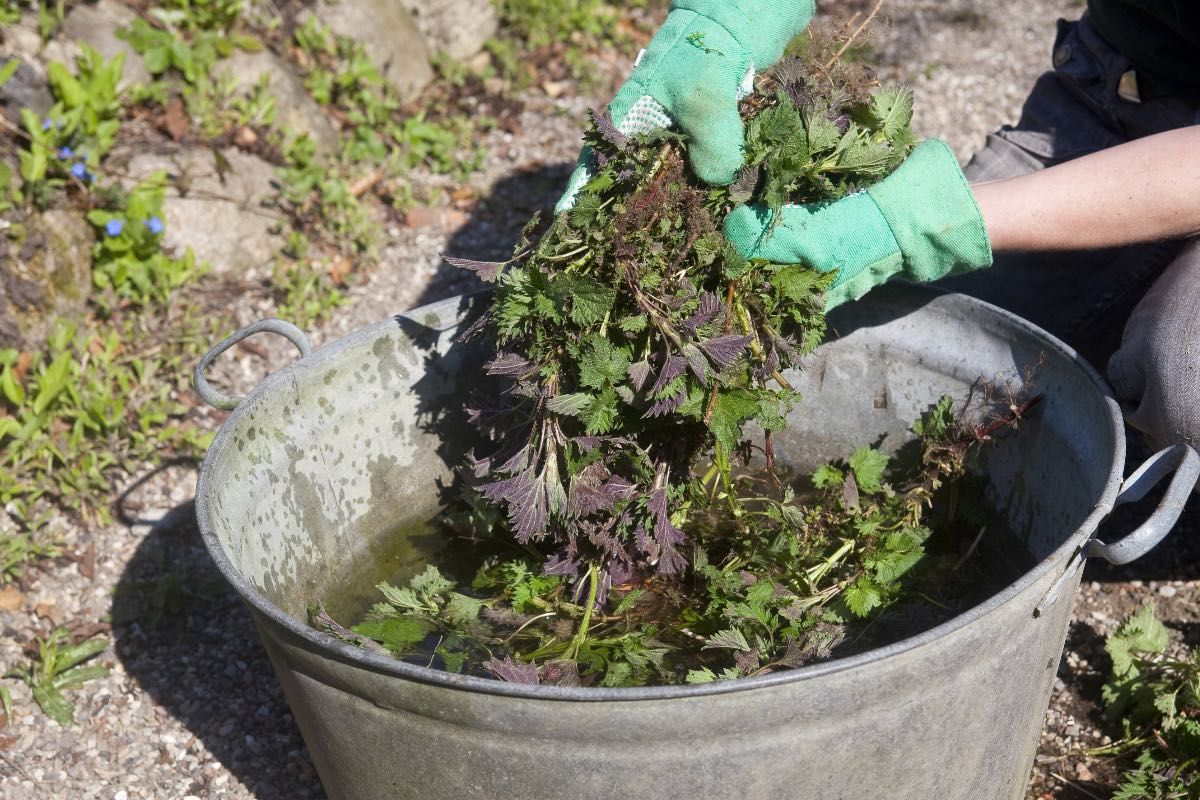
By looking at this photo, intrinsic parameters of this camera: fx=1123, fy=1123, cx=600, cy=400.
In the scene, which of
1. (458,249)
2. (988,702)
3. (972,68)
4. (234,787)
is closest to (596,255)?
(988,702)

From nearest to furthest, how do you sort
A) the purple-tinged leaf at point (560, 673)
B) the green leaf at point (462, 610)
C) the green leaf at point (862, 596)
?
the purple-tinged leaf at point (560, 673)
the green leaf at point (862, 596)
the green leaf at point (462, 610)

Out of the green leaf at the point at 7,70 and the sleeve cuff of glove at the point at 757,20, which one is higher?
the sleeve cuff of glove at the point at 757,20

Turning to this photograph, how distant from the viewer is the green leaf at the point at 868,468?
2.23 metres

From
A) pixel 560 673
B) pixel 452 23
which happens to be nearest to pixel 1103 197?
pixel 560 673

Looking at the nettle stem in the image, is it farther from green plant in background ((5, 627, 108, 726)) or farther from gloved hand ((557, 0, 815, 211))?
green plant in background ((5, 627, 108, 726))

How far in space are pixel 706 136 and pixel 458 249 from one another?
81.2 inches

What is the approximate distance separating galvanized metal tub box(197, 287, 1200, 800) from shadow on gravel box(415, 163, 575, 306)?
4.47 feet

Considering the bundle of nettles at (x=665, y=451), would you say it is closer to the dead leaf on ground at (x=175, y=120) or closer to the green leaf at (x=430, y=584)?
the green leaf at (x=430, y=584)

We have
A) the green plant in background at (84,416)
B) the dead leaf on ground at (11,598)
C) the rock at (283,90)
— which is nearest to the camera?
the dead leaf on ground at (11,598)

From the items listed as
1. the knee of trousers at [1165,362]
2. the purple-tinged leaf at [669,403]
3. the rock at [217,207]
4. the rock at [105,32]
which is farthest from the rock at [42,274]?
the knee of trousers at [1165,362]

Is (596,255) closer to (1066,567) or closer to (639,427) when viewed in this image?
(639,427)

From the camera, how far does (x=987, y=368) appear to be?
2170 millimetres

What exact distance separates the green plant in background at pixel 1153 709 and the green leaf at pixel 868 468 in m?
0.60

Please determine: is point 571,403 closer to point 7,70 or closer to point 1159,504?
point 1159,504
